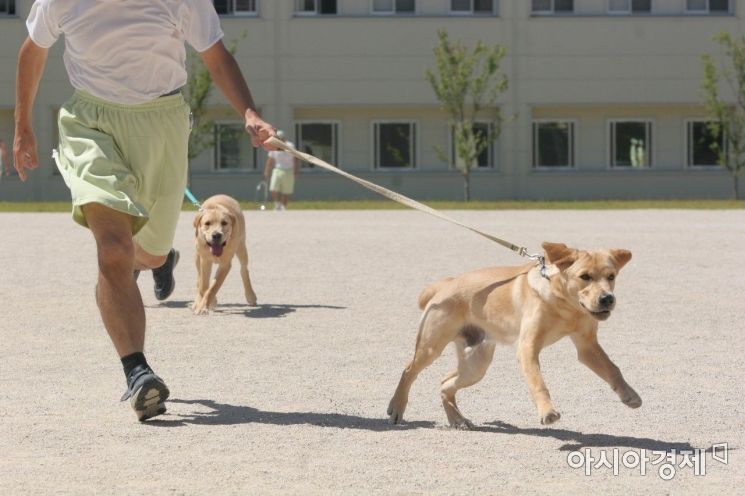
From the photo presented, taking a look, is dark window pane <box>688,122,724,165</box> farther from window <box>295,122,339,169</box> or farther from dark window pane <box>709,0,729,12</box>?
window <box>295,122,339,169</box>

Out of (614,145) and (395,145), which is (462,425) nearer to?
(395,145)

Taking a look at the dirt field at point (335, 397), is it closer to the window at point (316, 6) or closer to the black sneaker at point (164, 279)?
the black sneaker at point (164, 279)

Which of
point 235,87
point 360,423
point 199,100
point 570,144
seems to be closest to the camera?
point 360,423

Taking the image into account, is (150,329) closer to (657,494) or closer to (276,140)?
(276,140)

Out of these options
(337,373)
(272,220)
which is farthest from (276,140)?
(272,220)

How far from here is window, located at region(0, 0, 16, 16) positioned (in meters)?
49.0

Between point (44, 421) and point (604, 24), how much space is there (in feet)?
143

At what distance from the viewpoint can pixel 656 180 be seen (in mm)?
49594

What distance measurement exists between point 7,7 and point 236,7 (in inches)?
294

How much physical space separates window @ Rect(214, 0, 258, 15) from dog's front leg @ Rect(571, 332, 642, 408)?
4350cm

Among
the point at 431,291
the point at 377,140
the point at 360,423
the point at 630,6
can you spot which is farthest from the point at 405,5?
the point at 360,423

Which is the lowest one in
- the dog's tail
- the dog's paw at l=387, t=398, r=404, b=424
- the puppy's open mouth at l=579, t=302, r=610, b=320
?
the dog's paw at l=387, t=398, r=404, b=424

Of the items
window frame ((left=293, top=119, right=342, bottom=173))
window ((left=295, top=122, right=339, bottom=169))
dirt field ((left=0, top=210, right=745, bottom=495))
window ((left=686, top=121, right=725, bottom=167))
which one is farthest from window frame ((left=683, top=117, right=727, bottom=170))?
dirt field ((left=0, top=210, right=745, bottom=495))

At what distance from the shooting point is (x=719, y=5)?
4972cm
